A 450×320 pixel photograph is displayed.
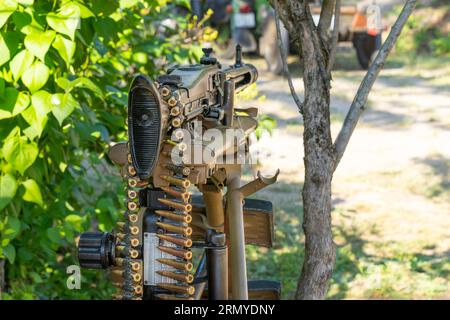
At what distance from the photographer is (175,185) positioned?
2713 millimetres

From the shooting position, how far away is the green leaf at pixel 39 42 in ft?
11.6

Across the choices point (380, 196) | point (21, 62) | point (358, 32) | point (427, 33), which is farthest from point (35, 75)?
point (427, 33)

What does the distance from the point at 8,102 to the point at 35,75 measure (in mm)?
206

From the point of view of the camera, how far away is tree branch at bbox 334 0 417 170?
3.65m

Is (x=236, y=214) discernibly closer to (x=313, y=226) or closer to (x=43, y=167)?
(x=313, y=226)

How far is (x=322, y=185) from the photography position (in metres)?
3.76

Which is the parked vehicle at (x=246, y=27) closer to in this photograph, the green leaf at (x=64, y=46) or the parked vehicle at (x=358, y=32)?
the parked vehicle at (x=358, y=32)

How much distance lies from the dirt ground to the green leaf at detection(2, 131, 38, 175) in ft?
5.46

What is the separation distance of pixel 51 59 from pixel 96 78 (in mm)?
864

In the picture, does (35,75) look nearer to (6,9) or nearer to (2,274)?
(6,9)

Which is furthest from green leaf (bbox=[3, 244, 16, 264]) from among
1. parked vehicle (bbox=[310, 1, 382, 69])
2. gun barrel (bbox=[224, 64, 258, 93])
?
parked vehicle (bbox=[310, 1, 382, 69])

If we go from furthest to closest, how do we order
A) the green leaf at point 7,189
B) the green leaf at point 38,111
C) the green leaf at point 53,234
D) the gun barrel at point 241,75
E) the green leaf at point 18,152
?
A: 1. the green leaf at point 53,234
2. the green leaf at point 7,189
3. the green leaf at point 18,152
4. the green leaf at point 38,111
5. the gun barrel at point 241,75

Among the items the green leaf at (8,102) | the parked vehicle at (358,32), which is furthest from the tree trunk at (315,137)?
the parked vehicle at (358,32)

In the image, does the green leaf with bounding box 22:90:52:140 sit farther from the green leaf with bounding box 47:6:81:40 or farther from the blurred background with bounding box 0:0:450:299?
the green leaf with bounding box 47:6:81:40
